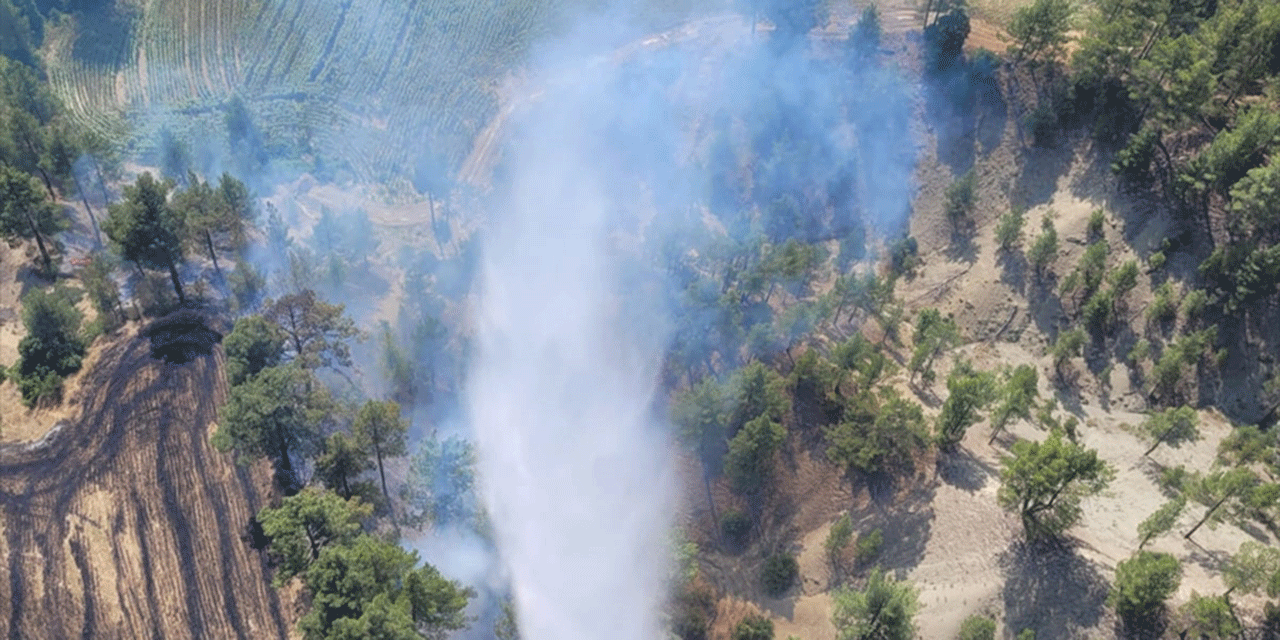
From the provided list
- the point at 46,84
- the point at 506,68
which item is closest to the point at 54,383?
the point at 46,84

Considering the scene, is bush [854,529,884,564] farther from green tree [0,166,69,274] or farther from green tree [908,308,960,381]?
green tree [0,166,69,274]

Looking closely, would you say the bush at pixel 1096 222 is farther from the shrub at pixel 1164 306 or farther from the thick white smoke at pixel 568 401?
the thick white smoke at pixel 568 401

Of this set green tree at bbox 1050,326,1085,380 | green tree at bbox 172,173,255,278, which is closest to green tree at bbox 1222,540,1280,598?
green tree at bbox 1050,326,1085,380

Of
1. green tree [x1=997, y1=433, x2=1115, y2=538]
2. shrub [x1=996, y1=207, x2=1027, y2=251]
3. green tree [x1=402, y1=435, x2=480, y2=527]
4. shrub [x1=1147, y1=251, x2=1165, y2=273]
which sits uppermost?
green tree [x1=402, y1=435, x2=480, y2=527]

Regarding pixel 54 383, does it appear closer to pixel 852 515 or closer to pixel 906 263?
pixel 852 515

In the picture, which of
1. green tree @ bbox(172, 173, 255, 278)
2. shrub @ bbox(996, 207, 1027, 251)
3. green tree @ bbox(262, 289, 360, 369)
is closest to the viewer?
green tree @ bbox(262, 289, 360, 369)

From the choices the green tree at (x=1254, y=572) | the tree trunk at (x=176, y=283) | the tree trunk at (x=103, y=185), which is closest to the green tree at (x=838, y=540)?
the green tree at (x=1254, y=572)
